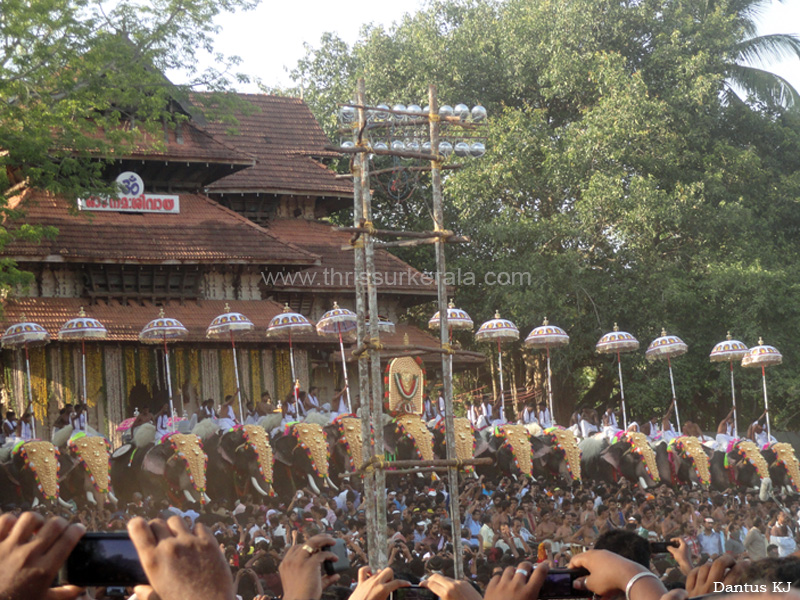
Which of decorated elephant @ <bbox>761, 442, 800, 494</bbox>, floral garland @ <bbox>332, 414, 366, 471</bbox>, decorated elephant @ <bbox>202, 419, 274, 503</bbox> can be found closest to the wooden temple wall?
decorated elephant @ <bbox>202, 419, 274, 503</bbox>

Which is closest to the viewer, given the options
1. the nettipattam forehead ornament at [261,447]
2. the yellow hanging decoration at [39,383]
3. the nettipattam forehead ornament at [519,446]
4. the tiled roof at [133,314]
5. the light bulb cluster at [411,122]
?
the light bulb cluster at [411,122]

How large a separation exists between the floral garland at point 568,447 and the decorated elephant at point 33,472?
8.51 meters

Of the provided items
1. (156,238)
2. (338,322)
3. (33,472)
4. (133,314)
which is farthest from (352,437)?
(156,238)

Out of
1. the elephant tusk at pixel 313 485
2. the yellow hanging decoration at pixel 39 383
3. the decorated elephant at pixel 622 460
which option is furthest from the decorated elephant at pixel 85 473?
the decorated elephant at pixel 622 460

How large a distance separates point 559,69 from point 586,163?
2.86m

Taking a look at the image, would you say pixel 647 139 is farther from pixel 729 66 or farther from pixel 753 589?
pixel 753 589

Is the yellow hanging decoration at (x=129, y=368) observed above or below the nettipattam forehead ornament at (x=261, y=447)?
above

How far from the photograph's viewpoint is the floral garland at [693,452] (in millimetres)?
19938

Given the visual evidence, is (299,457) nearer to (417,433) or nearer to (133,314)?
(417,433)

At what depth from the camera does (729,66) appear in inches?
1208

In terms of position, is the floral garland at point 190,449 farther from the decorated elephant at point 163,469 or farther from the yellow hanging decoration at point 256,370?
the yellow hanging decoration at point 256,370

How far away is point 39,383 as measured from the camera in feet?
64.2

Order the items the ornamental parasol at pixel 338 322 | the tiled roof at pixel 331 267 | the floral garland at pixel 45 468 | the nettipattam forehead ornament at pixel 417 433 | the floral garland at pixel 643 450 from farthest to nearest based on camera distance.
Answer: the tiled roof at pixel 331 267 → the floral garland at pixel 643 450 → the ornamental parasol at pixel 338 322 → the nettipattam forehead ornament at pixel 417 433 → the floral garland at pixel 45 468

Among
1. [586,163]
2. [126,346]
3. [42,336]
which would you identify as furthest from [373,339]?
[586,163]
